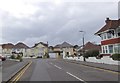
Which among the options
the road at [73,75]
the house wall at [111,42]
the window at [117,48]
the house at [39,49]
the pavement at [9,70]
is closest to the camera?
the road at [73,75]

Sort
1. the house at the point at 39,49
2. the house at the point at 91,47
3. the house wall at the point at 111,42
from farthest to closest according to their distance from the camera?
1. the house at the point at 39,49
2. the house at the point at 91,47
3. the house wall at the point at 111,42

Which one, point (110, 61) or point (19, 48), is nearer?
point (110, 61)

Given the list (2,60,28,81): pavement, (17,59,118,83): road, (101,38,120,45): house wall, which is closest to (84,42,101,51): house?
(101,38,120,45): house wall

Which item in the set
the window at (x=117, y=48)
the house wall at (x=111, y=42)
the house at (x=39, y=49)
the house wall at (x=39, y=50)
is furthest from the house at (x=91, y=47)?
the window at (x=117, y=48)

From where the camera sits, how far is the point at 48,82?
60.5 feet

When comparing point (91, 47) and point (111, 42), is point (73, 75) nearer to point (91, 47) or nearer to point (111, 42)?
point (111, 42)

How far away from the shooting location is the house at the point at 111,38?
56.4 meters

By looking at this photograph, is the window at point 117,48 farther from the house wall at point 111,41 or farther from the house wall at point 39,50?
the house wall at point 39,50

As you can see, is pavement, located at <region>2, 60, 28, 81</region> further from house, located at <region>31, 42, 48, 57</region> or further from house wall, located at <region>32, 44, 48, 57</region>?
house wall, located at <region>32, 44, 48, 57</region>

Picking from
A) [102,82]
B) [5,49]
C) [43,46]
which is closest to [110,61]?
[102,82]

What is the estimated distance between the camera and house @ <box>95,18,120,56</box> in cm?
5638

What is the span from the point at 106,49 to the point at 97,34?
6279mm

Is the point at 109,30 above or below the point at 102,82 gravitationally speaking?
above

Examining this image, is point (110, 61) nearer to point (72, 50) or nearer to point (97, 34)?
point (97, 34)
